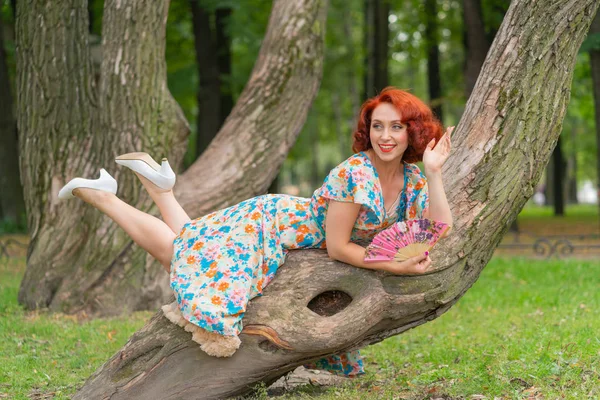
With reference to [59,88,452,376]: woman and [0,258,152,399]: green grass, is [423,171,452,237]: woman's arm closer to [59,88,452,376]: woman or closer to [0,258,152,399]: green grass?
[59,88,452,376]: woman

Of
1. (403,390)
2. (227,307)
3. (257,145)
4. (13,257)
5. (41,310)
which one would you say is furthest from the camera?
(13,257)

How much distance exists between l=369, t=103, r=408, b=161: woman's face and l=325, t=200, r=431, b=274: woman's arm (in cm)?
37

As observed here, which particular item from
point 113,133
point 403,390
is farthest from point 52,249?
point 403,390

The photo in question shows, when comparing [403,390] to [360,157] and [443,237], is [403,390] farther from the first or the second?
[360,157]

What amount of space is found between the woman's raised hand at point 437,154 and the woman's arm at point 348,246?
46 cm

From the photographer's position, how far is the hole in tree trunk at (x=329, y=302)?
4723mm

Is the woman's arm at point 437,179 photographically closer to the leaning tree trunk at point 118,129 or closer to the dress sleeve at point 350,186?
the dress sleeve at point 350,186

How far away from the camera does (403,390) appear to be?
5008 mm

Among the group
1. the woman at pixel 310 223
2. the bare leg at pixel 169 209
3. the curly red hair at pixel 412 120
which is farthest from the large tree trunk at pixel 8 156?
the curly red hair at pixel 412 120

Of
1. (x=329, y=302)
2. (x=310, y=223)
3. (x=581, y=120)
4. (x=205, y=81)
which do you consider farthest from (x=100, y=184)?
(x=581, y=120)

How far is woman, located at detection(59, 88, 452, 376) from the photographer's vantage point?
14.3 feet

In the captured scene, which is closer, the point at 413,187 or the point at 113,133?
the point at 413,187

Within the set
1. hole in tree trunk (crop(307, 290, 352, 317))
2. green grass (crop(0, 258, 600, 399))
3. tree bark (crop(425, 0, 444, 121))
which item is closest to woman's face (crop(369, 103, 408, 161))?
hole in tree trunk (crop(307, 290, 352, 317))

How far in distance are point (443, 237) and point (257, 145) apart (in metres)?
4.16
